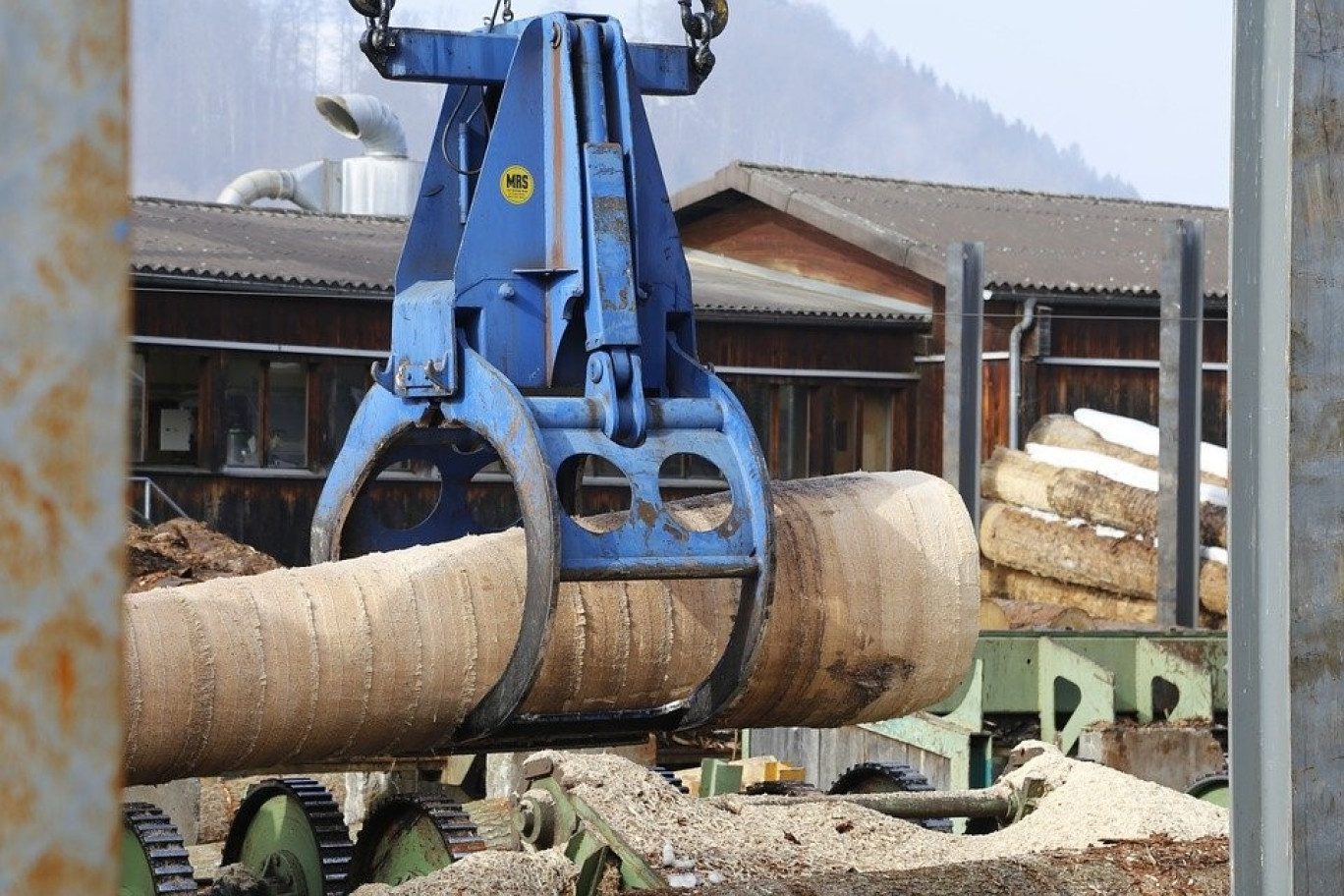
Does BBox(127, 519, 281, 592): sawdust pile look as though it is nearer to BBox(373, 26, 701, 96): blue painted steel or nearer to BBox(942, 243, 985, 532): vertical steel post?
BBox(942, 243, 985, 532): vertical steel post

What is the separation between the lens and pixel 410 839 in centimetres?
716

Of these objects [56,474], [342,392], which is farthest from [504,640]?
[342,392]

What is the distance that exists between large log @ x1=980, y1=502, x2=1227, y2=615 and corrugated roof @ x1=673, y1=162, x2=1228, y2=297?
2905mm

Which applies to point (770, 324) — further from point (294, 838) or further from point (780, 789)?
point (294, 838)

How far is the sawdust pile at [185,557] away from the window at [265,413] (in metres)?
4.30

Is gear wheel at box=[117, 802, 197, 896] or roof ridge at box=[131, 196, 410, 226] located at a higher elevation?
roof ridge at box=[131, 196, 410, 226]

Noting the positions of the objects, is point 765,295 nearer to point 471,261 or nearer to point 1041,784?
point 1041,784

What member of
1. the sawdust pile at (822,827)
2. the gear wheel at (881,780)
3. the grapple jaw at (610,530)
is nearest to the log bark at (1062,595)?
the gear wheel at (881,780)

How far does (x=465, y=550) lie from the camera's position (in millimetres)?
5750

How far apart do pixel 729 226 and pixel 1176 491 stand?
1123cm

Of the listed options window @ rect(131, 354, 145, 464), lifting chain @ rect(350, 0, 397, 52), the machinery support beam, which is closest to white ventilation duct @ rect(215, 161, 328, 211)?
window @ rect(131, 354, 145, 464)

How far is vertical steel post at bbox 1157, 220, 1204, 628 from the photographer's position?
45.0 ft

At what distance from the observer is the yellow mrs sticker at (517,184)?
5676mm

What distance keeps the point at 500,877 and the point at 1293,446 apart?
3.36m
